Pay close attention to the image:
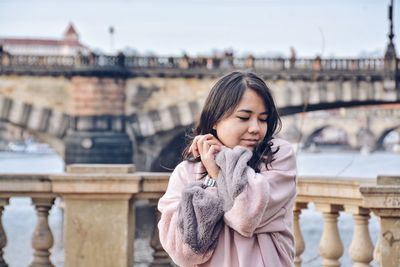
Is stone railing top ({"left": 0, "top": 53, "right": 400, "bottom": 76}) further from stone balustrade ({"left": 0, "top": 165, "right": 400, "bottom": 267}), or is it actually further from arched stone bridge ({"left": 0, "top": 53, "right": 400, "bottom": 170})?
stone balustrade ({"left": 0, "top": 165, "right": 400, "bottom": 267})

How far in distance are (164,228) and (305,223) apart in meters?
17.8

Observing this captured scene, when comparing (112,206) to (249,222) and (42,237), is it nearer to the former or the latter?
(42,237)

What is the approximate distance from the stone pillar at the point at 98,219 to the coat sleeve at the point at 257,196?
6.31ft

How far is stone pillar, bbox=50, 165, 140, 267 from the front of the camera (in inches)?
193

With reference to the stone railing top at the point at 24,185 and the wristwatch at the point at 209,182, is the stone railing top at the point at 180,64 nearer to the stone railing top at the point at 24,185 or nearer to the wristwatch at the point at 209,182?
the stone railing top at the point at 24,185

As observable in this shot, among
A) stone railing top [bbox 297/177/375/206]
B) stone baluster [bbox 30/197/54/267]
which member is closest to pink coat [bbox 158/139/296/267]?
stone railing top [bbox 297/177/375/206]

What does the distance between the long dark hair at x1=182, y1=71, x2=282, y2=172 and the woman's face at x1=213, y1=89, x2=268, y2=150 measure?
0.01 metres

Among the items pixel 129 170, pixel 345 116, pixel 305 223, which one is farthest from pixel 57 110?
pixel 345 116

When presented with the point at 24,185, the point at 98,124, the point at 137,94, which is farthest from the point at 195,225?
the point at 137,94

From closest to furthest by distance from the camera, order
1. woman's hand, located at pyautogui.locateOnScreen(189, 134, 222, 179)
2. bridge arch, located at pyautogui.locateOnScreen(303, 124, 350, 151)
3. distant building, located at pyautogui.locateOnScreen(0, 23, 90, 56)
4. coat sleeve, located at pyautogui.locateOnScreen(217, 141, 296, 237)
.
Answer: coat sleeve, located at pyautogui.locateOnScreen(217, 141, 296, 237)
woman's hand, located at pyautogui.locateOnScreen(189, 134, 222, 179)
bridge arch, located at pyautogui.locateOnScreen(303, 124, 350, 151)
distant building, located at pyautogui.locateOnScreen(0, 23, 90, 56)

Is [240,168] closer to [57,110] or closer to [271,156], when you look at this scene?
[271,156]

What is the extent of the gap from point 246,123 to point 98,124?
Result: 23.6m

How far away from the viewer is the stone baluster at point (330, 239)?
17.0 ft

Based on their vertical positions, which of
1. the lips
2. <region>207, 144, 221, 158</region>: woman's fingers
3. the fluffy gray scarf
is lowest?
the fluffy gray scarf
